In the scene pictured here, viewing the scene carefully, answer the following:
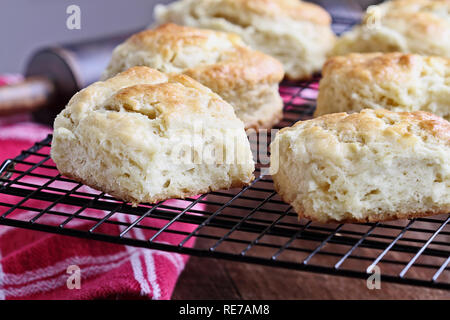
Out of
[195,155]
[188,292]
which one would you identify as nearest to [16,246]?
[188,292]

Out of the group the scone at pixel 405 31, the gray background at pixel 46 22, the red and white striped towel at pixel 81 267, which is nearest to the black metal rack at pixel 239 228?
the red and white striped towel at pixel 81 267

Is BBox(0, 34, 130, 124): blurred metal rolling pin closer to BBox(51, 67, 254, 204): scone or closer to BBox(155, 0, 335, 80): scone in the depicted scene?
BBox(155, 0, 335, 80): scone

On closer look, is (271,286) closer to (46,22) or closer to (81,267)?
(81,267)

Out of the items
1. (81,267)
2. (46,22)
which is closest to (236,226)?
(81,267)

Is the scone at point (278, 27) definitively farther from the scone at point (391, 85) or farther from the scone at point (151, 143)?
the scone at point (151, 143)

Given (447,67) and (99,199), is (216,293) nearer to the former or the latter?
(99,199)
